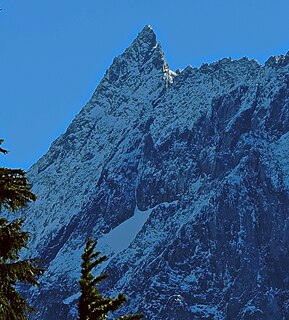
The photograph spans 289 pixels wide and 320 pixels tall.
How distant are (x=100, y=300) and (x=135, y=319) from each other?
15.9 inches

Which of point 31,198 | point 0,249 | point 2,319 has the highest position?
point 31,198

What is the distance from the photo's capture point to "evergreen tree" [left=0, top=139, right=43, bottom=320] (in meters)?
9.69

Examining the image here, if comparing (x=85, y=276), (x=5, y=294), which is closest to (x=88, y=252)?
(x=85, y=276)

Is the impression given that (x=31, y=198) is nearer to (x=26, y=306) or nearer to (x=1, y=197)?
(x=1, y=197)

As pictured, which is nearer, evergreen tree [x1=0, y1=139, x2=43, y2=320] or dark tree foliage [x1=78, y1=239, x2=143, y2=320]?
evergreen tree [x1=0, y1=139, x2=43, y2=320]

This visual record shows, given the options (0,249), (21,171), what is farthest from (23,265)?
(21,171)

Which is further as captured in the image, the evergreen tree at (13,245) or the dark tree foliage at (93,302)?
the dark tree foliage at (93,302)

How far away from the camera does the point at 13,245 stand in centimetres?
995

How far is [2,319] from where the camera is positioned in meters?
9.23

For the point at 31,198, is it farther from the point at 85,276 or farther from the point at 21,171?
the point at 85,276

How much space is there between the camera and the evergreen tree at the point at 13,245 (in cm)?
969

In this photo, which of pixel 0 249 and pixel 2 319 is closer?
pixel 2 319

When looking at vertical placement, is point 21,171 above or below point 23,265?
above

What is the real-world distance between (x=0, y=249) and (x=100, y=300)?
1137 millimetres
